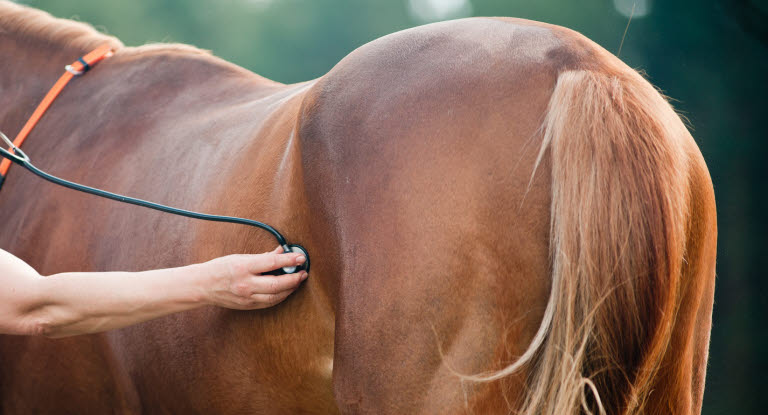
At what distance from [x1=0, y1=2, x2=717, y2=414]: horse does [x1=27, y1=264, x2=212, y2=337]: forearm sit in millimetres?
202

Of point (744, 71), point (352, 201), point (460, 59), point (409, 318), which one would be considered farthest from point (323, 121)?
point (744, 71)

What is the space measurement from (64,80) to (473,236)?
1.88m

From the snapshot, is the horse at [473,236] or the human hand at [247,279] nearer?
the horse at [473,236]

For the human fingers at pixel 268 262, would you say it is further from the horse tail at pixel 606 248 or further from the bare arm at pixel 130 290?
the horse tail at pixel 606 248

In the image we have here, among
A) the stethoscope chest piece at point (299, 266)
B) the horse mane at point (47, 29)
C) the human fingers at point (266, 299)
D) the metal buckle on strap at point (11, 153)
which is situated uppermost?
the horse mane at point (47, 29)

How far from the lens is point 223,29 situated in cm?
1838

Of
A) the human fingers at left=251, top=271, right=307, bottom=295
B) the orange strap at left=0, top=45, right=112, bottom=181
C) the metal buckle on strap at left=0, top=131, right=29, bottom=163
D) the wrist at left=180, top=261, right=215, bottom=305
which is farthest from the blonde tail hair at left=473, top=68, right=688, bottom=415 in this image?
the orange strap at left=0, top=45, right=112, bottom=181

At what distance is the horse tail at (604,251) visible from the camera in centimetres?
95

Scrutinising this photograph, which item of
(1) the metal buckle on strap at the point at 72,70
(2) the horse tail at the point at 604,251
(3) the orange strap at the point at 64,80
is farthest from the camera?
(1) the metal buckle on strap at the point at 72,70

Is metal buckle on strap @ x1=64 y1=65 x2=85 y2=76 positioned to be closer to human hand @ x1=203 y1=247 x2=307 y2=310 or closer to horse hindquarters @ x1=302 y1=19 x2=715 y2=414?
human hand @ x1=203 y1=247 x2=307 y2=310

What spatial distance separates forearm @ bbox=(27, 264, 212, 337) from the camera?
1.16 meters

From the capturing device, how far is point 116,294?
1167 millimetres

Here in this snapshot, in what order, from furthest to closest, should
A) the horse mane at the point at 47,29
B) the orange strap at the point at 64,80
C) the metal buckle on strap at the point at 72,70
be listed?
1. the horse mane at the point at 47,29
2. the metal buckle on strap at the point at 72,70
3. the orange strap at the point at 64,80

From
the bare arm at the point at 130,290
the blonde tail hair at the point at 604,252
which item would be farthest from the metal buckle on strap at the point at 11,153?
the blonde tail hair at the point at 604,252
